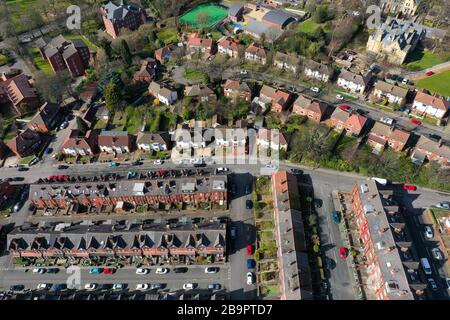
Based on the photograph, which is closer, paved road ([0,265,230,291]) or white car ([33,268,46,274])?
paved road ([0,265,230,291])

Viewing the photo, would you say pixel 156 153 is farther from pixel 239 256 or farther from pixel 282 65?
pixel 282 65

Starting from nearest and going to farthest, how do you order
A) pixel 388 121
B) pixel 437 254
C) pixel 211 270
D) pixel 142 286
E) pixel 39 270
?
1. pixel 142 286
2. pixel 211 270
3. pixel 437 254
4. pixel 39 270
5. pixel 388 121

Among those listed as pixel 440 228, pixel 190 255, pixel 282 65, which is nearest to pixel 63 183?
pixel 190 255

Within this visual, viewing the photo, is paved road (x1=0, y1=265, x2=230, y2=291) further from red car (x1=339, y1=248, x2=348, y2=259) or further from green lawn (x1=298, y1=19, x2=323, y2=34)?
green lawn (x1=298, y1=19, x2=323, y2=34)

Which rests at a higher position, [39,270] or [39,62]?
[39,62]

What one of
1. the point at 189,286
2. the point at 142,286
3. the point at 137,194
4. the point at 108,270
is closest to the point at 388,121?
the point at 189,286

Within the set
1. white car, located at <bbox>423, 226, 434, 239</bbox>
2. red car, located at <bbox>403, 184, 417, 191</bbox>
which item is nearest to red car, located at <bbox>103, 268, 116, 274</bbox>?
white car, located at <bbox>423, 226, 434, 239</bbox>

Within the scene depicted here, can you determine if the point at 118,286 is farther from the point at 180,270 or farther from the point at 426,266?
the point at 426,266
